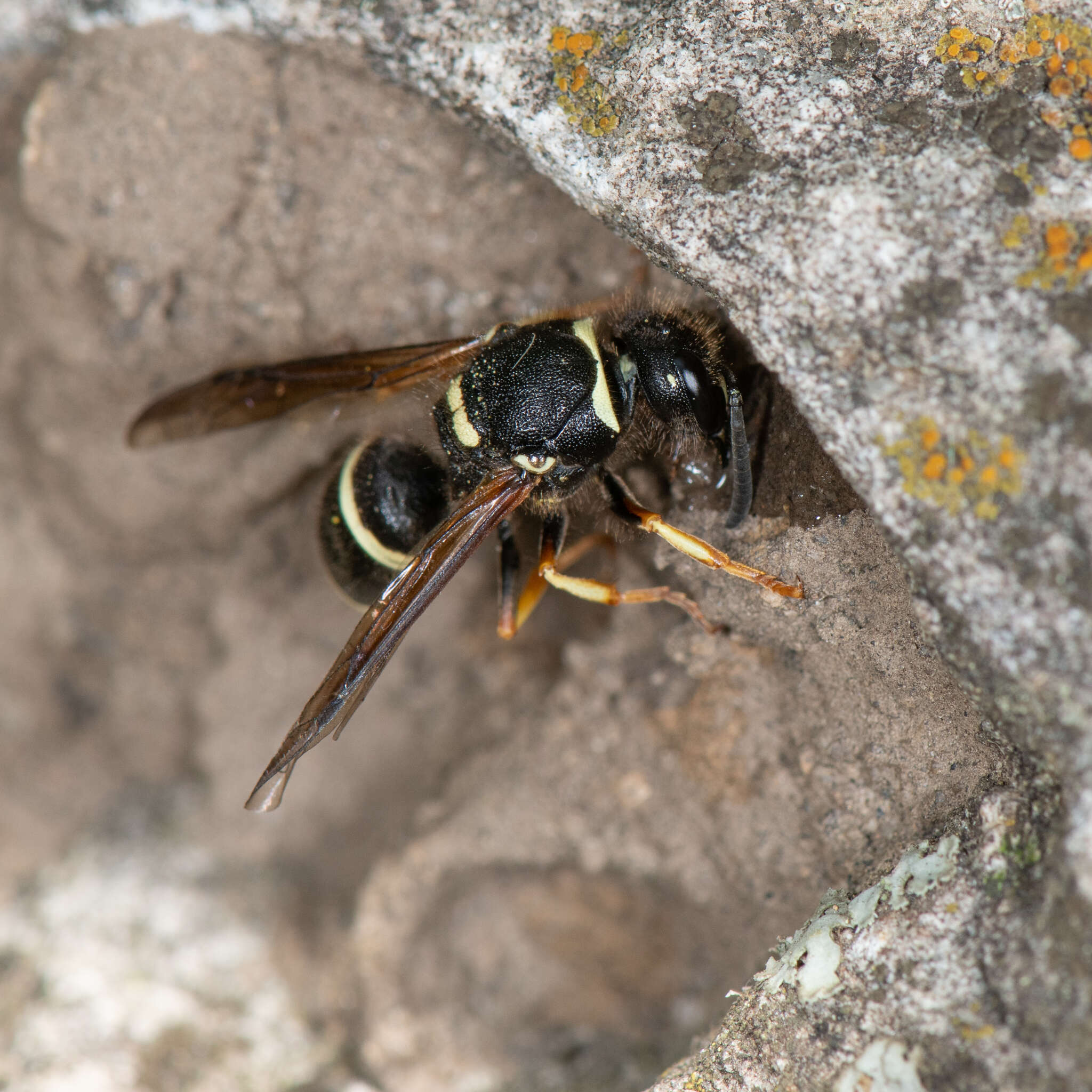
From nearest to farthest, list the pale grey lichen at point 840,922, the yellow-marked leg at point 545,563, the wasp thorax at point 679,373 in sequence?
the pale grey lichen at point 840,922, the wasp thorax at point 679,373, the yellow-marked leg at point 545,563

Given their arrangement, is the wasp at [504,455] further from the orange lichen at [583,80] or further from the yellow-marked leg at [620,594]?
the orange lichen at [583,80]

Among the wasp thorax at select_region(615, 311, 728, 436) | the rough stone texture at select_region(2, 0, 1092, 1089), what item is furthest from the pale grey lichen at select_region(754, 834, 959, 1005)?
the wasp thorax at select_region(615, 311, 728, 436)

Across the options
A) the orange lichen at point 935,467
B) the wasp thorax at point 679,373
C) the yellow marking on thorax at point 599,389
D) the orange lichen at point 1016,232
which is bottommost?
the yellow marking on thorax at point 599,389

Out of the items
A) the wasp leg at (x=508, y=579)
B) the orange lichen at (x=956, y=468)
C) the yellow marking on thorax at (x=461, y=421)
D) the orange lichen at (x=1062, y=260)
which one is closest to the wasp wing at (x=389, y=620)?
the yellow marking on thorax at (x=461, y=421)

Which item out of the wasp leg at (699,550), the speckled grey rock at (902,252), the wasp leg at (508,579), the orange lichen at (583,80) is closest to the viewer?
Result: the speckled grey rock at (902,252)

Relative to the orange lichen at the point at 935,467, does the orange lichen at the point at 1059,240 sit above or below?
above

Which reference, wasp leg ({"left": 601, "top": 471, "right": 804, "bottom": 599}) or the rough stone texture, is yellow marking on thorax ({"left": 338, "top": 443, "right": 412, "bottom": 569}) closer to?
the rough stone texture

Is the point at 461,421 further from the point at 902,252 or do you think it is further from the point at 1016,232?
the point at 1016,232

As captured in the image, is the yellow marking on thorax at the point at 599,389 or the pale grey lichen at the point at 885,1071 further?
the yellow marking on thorax at the point at 599,389
